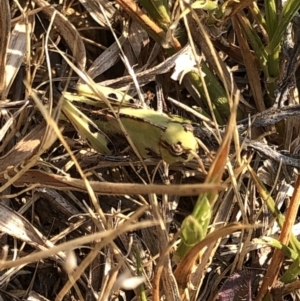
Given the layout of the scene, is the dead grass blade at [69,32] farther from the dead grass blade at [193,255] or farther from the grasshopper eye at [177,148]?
the dead grass blade at [193,255]

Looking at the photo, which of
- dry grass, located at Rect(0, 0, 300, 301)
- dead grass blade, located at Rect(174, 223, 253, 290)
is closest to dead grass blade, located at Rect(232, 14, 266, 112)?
dry grass, located at Rect(0, 0, 300, 301)

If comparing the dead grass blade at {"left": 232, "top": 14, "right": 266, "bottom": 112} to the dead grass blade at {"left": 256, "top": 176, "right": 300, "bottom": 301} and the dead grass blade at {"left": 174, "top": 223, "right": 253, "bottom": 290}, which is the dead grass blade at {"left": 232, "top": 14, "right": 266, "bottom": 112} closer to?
the dead grass blade at {"left": 256, "top": 176, "right": 300, "bottom": 301}

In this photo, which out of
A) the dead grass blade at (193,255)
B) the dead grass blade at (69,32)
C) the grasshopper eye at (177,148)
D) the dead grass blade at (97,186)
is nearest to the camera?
the dead grass blade at (97,186)

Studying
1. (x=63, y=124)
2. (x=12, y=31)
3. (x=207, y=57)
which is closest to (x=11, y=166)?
(x=63, y=124)

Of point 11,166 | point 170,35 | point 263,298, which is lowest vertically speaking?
point 263,298

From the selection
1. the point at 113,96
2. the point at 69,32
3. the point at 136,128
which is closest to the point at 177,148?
the point at 136,128

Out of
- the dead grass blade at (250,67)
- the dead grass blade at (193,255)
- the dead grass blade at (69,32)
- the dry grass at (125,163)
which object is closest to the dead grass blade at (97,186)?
the dry grass at (125,163)

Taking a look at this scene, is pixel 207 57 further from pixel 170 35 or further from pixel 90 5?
pixel 90 5
